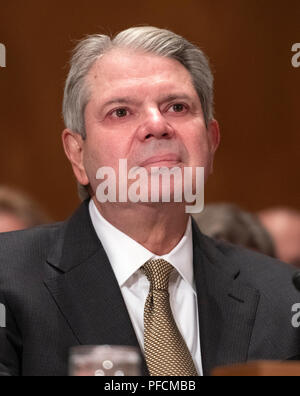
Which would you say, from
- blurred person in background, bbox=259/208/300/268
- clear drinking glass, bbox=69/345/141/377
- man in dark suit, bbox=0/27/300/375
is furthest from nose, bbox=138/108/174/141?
blurred person in background, bbox=259/208/300/268

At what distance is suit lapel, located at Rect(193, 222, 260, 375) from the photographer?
2.19 metres

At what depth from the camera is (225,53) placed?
15.4ft

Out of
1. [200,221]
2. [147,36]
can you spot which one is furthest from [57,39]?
[147,36]

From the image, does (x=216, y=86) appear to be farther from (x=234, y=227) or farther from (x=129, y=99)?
(x=129, y=99)

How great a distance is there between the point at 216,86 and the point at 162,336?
2.78 metres

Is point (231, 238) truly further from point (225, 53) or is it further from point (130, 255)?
point (225, 53)

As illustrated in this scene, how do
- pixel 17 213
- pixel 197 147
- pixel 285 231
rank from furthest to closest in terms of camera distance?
pixel 285 231 → pixel 17 213 → pixel 197 147

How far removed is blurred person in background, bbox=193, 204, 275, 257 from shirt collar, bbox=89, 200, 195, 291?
40.6 inches

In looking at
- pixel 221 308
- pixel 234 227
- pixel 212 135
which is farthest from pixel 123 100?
pixel 234 227

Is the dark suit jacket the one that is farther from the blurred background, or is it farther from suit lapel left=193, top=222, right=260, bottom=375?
the blurred background

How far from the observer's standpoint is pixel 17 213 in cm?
357

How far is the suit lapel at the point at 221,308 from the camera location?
7.19ft

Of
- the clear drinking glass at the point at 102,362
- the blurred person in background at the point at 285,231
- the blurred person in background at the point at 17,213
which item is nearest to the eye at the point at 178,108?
the clear drinking glass at the point at 102,362

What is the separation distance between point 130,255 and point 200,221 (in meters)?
1.24
